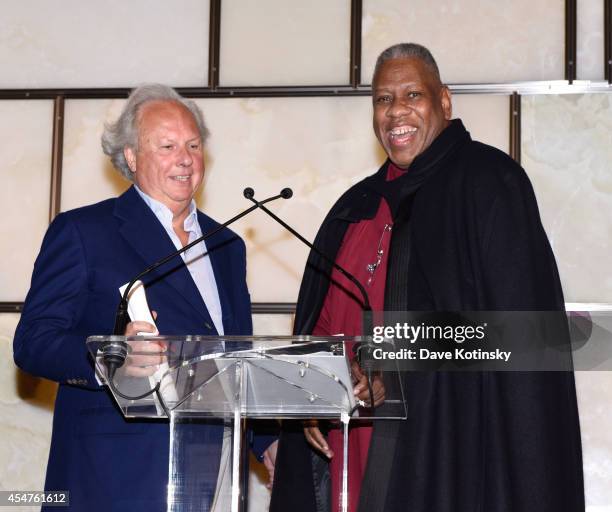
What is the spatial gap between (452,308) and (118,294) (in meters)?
0.94

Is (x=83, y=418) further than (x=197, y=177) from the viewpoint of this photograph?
No

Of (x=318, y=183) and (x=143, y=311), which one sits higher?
(x=318, y=183)

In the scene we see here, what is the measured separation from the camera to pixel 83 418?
9.93 feet

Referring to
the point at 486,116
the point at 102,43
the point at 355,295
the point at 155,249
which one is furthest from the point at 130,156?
the point at 486,116

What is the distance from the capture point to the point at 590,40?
4609mm

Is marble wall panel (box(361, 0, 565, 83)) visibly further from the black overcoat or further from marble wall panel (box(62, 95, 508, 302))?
the black overcoat

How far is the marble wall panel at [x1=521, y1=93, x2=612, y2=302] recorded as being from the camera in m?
4.48

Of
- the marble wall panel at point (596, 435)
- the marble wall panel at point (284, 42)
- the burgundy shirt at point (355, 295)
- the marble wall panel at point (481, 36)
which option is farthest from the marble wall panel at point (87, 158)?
the marble wall panel at point (596, 435)

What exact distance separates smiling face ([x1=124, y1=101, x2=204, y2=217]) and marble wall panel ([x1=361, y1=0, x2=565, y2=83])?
4.68ft

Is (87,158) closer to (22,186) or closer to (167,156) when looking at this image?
(22,186)

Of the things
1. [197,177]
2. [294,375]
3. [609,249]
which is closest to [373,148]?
[609,249]

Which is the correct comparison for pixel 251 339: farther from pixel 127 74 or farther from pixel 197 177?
pixel 127 74

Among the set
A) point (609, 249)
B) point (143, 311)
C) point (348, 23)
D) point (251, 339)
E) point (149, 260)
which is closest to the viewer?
point (251, 339)

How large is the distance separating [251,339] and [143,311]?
459mm
